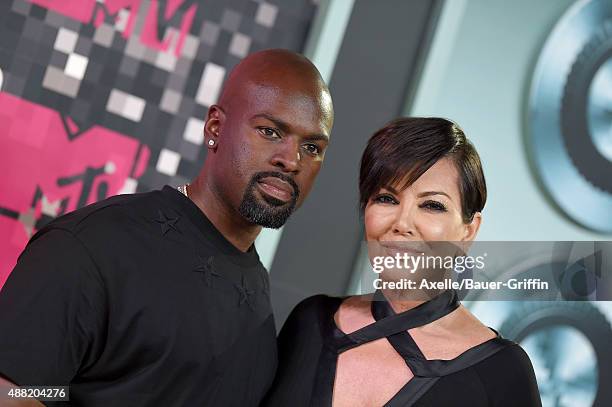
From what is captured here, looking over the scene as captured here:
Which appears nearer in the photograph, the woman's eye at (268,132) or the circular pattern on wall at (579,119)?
the woman's eye at (268,132)

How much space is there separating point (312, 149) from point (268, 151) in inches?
5.7

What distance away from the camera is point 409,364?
1.86 m

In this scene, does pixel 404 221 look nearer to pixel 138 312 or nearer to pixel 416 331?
pixel 416 331

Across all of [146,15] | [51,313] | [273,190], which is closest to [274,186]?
[273,190]

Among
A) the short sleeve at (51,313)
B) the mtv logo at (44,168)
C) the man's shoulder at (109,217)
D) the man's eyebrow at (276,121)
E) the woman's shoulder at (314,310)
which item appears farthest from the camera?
the mtv logo at (44,168)

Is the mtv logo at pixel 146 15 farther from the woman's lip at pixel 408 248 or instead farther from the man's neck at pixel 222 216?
the woman's lip at pixel 408 248

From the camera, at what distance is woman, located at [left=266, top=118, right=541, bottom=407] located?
1822 millimetres

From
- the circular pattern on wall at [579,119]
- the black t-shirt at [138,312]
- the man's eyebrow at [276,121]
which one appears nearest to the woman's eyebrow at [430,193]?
Answer: the man's eyebrow at [276,121]

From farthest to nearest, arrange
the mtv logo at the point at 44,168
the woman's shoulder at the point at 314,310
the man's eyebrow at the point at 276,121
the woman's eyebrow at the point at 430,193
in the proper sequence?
the mtv logo at the point at 44,168 → the woman's shoulder at the point at 314,310 → the man's eyebrow at the point at 276,121 → the woman's eyebrow at the point at 430,193

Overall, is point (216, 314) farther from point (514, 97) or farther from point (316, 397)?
point (514, 97)

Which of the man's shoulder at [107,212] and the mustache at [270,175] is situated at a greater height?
the mustache at [270,175]

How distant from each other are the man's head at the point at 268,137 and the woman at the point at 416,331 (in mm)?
164

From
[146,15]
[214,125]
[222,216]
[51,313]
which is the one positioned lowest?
[51,313]

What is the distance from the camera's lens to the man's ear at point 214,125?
2055 millimetres
